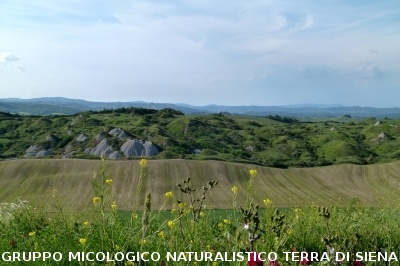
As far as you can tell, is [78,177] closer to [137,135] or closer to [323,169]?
[323,169]

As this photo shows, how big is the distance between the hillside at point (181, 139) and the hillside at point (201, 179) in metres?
24.7

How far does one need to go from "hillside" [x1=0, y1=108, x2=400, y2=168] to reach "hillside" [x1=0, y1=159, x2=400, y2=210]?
24692 millimetres

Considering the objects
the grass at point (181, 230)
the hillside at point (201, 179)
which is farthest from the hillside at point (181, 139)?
the grass at point (181, 230)

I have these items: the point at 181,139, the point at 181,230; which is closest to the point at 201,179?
the point at 181,230

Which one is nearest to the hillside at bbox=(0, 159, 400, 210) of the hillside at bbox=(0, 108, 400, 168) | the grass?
the hillside at bbox=(0, 108, 400, 168)

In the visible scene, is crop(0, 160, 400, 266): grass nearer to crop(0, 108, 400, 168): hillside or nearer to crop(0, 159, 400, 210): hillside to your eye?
crop(0, 159, 400, 210): hillside

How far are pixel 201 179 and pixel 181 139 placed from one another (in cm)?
5532

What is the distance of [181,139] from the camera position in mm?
106000

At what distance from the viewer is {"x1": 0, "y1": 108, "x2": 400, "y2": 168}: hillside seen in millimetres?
89000

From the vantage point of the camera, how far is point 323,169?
185 feet

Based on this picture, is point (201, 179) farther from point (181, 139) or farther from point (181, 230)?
point (181, 139)

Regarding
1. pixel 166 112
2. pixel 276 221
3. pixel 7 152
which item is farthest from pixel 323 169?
pixel 166 112

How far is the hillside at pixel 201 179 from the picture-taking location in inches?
1823

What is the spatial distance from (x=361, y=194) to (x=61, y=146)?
67893 mm
